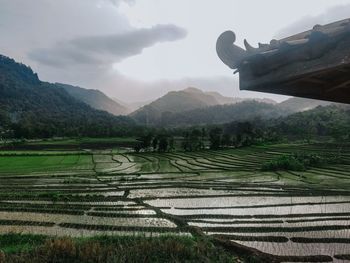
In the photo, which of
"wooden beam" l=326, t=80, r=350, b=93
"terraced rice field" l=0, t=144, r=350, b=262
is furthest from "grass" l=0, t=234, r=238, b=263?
"wooden beam" l=326, t=80, r=350, b=93

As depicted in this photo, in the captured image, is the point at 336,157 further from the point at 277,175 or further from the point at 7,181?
the point at 7,181

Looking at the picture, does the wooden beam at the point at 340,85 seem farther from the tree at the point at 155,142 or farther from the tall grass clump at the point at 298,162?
the tree at the point at 155,142

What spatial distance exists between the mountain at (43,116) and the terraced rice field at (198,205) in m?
49.6

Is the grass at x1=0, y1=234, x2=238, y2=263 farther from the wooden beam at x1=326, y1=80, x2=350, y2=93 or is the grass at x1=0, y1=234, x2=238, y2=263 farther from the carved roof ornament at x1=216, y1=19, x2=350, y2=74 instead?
A: the carved roof ornament at x1=216, y1=19, x2=350, y2=74

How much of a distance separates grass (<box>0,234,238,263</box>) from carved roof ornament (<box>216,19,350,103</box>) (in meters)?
5.97

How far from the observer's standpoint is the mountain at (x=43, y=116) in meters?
83.9

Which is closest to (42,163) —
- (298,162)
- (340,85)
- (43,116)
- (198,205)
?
(298,162)

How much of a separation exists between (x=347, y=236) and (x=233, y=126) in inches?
3250

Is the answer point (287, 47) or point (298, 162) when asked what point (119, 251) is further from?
point (298, 162)

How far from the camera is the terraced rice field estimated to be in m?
13.2

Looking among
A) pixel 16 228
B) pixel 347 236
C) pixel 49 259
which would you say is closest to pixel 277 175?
pixel 347 236

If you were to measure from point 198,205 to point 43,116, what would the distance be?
117 meters

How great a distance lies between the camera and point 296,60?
284 cm

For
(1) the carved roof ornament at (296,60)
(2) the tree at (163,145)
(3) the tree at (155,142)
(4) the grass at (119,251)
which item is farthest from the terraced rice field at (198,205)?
(3) the tree at (155,142)
